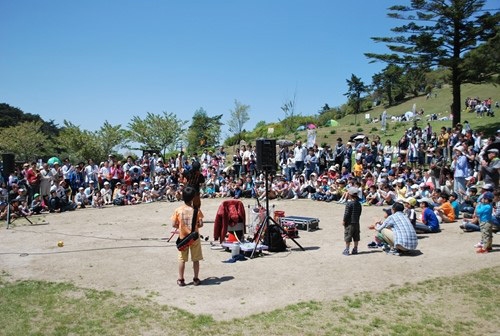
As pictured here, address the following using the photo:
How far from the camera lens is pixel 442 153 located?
18.4 meters

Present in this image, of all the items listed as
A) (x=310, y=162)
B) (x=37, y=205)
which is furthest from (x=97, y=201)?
(x=310, y=162)

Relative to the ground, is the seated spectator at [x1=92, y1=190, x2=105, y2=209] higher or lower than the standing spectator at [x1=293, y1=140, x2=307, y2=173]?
lower

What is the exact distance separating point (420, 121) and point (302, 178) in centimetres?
2406

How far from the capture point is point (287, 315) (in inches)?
236

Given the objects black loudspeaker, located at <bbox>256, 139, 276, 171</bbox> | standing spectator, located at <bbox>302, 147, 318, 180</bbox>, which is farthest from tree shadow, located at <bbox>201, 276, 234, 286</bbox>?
standing spectator, located at <bbox>302, 147, 318, 180</bbox>

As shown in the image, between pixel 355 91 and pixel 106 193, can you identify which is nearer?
pixel 106 193

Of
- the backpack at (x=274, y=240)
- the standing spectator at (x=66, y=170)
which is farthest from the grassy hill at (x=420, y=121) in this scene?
the backpack at (x=274, y=240)

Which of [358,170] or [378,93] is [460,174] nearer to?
[358,170]

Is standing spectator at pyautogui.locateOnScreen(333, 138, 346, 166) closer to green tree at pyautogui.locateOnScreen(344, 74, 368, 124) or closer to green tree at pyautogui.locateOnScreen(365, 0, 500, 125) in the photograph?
green tree at pyautogui.locateOnScreen(365, 0, 500, 125)

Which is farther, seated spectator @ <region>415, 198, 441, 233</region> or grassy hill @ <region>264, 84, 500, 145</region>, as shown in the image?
grassy hill @ <region>264, 84, 500, 145</region>

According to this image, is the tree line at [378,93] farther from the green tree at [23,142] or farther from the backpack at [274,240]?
the backpack at [274,240]

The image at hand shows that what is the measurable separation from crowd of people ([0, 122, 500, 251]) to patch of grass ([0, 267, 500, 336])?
6987 millimetres

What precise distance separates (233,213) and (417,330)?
5.45m

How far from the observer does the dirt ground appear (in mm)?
6879
